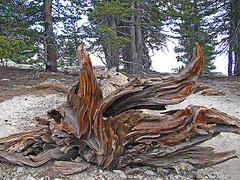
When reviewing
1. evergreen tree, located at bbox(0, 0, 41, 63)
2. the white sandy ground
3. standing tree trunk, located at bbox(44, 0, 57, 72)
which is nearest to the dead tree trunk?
the white sandy ground

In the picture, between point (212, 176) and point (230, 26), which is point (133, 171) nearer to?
point (212, 176)

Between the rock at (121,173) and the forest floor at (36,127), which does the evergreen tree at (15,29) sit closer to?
the forest floor at (36,127)

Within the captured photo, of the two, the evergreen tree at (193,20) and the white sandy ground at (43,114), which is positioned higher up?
the evergreen tree at (193,20)

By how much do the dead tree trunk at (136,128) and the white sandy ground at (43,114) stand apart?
347 mm

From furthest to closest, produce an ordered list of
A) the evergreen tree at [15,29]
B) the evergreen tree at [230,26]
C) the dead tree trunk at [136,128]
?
1. the evergreen tree at [230,26]
2. the evergreen tree at [15,29]
3. the dead tree trunk at [136,128]

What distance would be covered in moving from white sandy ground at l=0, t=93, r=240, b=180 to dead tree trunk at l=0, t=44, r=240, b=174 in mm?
347

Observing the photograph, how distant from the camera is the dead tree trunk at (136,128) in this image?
239 centimetres

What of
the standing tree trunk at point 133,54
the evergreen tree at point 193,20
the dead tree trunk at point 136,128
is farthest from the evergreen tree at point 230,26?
the dead tree trunk at point 136,128

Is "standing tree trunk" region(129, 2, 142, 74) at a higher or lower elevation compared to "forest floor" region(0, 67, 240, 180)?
higher

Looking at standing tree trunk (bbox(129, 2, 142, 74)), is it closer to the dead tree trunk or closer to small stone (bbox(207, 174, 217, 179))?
the dead tree trunk

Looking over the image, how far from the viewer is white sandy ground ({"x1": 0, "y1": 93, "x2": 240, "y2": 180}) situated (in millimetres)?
2602

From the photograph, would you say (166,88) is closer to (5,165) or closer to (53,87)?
(5,165)

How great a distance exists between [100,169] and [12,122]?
119 inches

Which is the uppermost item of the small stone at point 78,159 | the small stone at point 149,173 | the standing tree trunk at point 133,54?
the standing tree trunk at point 133,54
